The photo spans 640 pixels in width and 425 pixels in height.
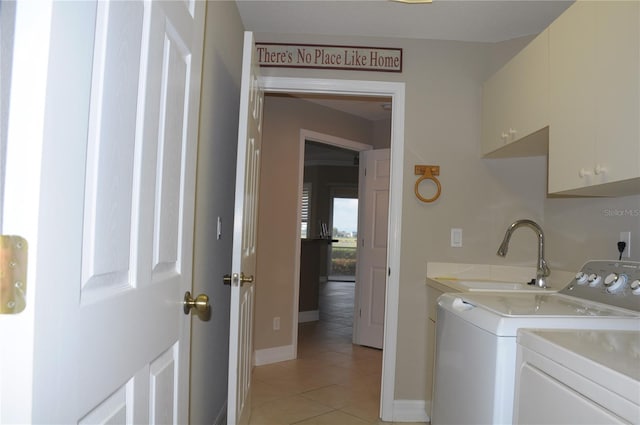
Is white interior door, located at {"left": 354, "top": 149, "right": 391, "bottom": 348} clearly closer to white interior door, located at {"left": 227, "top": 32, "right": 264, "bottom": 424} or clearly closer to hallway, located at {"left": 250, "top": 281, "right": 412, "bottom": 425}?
hallway, located at {"left": 250, "top": 281, "right": 412, "bottom": 425}

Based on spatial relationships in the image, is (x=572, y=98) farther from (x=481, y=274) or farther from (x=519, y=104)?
(x=481, y=274)

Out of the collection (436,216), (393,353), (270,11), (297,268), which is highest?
(270,11)

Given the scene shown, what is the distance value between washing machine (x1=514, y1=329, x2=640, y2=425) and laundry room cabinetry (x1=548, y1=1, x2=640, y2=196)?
639 millimetres

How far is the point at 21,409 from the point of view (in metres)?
0.55

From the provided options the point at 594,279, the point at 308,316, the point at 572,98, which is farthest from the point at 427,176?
the point at 308,316

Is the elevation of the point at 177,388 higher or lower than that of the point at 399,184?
lower

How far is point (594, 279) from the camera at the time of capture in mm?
1931

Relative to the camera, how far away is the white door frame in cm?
293

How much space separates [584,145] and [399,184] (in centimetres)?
123

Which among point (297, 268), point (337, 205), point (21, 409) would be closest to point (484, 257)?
point (297, 268)

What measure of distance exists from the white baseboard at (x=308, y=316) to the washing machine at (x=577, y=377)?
4.68 m

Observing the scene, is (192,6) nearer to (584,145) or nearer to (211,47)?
(211,47)

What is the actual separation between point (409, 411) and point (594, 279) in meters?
1.48

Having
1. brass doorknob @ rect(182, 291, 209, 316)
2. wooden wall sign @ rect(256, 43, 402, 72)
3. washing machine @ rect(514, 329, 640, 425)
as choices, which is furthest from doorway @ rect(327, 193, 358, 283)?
brass doorknob @ rect(182, 291, 209, 316)
